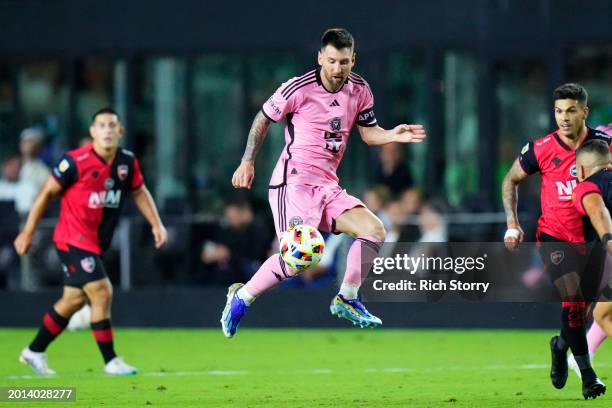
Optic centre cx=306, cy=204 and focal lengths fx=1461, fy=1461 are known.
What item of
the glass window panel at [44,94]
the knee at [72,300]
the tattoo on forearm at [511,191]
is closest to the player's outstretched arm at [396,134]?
the tattoo on forearm at [511,191]

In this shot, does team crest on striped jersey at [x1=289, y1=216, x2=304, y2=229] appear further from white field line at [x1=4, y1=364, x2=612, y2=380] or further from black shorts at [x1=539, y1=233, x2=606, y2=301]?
white field line at [x1=4, y1=364, x2=612, y2=380]

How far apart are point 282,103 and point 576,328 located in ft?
8.27

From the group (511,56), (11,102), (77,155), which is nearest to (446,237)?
(511,56)

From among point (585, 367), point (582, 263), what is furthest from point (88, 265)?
point (585, 367)

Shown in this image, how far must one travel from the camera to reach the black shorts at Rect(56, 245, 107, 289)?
1196 cm

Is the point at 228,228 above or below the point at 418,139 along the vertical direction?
below

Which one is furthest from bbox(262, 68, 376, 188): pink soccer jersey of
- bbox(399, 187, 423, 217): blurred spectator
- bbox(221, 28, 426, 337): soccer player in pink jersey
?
bbox(399, 187, 423, 217): blurred spectator

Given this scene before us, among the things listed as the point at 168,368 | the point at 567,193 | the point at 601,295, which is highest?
the point at 567,193

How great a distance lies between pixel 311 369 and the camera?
1253 cm

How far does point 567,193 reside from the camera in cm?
1010

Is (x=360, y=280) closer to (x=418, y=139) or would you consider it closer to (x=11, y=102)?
(x=418, y=139)

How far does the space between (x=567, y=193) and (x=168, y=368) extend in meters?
4.27

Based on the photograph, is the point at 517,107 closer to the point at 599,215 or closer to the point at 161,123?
the point at 161,123

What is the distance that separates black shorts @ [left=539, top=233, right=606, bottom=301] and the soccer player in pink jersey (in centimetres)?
122
